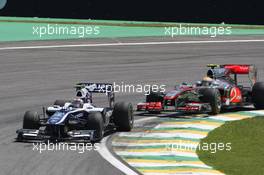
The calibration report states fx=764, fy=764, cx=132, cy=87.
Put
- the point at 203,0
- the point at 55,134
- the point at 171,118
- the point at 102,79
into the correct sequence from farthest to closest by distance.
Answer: the point at 203,0, the point at 102,79, the point at 171,118, the point at 55,134

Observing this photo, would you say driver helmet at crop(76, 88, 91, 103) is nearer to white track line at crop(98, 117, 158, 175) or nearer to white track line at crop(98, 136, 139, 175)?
white track line at crop(98, 117, 158, 175)

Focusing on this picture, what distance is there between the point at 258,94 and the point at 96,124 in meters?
6.64

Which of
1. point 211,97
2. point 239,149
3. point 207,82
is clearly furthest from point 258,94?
point 239,149

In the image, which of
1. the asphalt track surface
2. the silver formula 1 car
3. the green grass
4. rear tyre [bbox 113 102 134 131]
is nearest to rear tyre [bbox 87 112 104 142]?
the silver formula 1 car

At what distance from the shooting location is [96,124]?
59.0 ft

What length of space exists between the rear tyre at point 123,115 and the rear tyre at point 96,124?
1.20 m

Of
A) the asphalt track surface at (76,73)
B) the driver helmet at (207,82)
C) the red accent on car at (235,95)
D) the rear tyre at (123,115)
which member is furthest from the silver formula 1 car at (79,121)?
the red accent on car at (235,95)

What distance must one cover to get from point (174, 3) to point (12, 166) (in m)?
31.5

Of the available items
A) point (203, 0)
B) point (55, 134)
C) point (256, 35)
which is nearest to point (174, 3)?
point (203, 0)

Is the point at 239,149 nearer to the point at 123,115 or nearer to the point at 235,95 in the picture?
the point at 123,115

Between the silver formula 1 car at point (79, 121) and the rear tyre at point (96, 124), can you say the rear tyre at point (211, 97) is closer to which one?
the silver formula 1 car at point (79, 121)

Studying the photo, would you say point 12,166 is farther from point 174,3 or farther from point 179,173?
point 174,3

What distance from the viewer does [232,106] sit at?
892 inches

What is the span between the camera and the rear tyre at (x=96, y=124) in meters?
17.9
